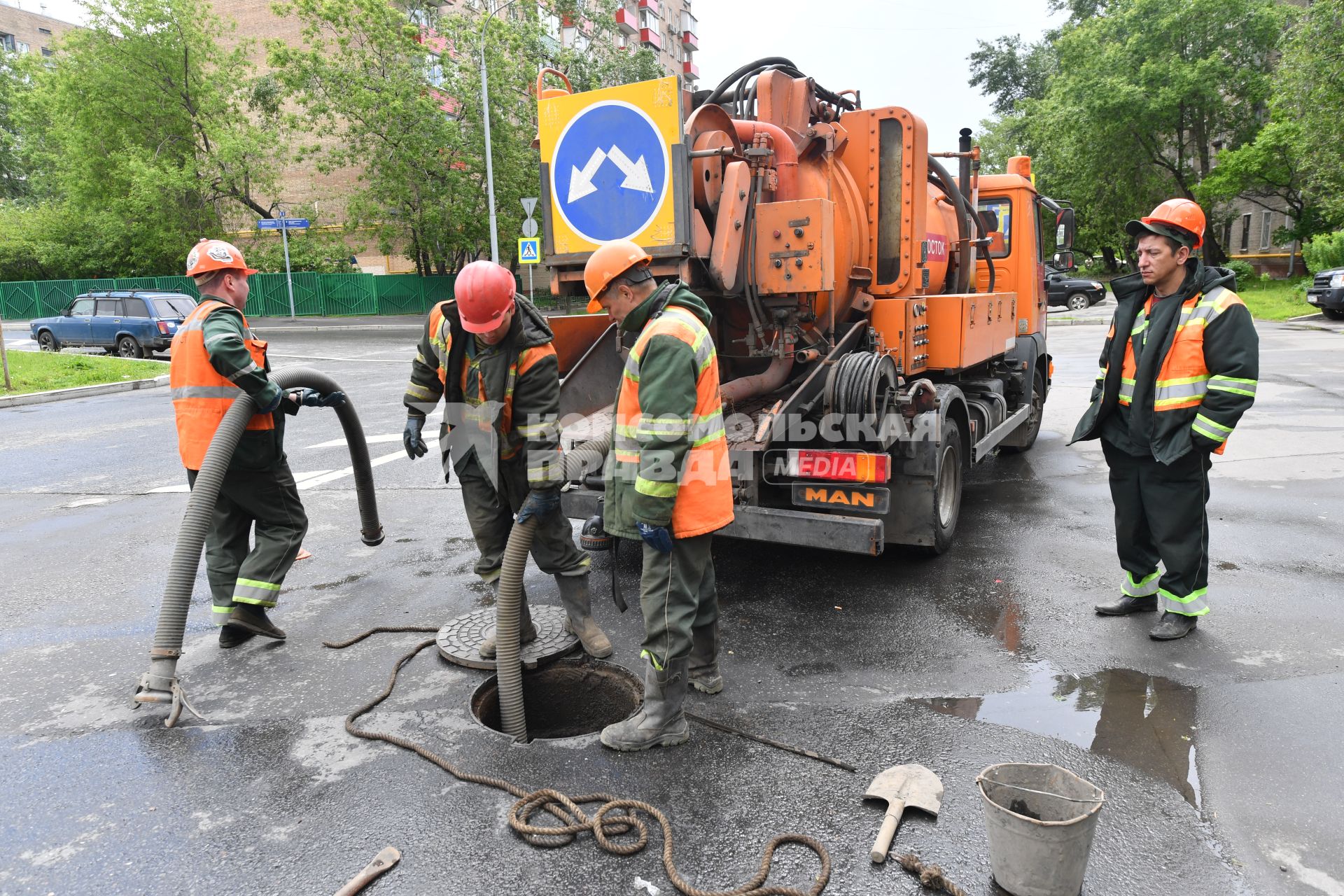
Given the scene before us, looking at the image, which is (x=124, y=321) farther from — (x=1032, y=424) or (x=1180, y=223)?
(x=1180, y=223)

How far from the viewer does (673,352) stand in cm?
306

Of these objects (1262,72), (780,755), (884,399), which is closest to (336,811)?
(780,755)

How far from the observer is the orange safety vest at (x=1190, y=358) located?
12.9 ft

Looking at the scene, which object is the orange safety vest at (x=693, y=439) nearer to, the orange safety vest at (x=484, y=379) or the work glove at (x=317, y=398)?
the orange safety vest at (x=484, y=379)

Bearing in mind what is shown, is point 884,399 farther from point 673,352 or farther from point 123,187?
point 123,187

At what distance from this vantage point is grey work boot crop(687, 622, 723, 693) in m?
3.62

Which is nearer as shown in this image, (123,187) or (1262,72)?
(1262,72)

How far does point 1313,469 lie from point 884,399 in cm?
503

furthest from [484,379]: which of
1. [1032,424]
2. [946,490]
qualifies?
[1032,424]

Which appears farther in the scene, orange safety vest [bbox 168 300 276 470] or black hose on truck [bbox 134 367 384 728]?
orange safety vest [bbox 168 300 276 470]

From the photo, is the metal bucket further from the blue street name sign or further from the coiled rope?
the blue street name sign

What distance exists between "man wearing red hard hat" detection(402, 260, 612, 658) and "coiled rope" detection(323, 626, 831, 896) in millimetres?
1134

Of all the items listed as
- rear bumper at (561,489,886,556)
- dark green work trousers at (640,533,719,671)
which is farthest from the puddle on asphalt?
dark green work trousers at (640,533,719,671)

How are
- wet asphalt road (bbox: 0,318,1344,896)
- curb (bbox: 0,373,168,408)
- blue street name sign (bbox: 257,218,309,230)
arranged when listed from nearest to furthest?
wet asphalt road (bbox: 0,318,1344,896), curb (bbox: 0,373,168,408), blue street name sign (bbox: 257,218,309,230)
